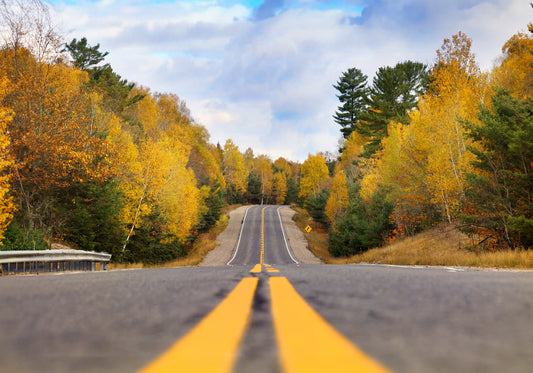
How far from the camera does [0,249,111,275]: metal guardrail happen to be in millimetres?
8656

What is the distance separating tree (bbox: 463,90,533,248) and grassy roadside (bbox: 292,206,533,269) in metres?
1.42

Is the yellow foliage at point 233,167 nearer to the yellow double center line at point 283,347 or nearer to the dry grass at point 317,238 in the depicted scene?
the dry grass at point 317,238

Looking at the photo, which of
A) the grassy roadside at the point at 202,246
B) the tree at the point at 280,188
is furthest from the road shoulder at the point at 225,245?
the tree at the point at 280,188

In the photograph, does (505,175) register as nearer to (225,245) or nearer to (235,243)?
(225,245)

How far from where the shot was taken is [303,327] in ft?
4.36

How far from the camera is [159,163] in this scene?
3003cm

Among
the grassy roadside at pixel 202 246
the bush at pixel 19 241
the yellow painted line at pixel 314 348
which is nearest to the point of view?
the yellow painted line at pixel 314 348

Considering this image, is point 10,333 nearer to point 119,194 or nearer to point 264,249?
point 119,194

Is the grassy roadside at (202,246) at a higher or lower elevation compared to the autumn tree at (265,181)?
lower

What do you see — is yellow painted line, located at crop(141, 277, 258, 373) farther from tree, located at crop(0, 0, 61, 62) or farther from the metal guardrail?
tree, located at crop(0, 0, 61, 62)

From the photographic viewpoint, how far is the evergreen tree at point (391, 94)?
4825cm

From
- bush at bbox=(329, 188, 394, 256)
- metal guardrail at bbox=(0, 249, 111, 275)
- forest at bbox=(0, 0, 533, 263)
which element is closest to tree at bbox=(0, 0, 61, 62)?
forest at bbox=(0, 0, 533, 263)

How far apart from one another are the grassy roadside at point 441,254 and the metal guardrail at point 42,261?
37.9 feet

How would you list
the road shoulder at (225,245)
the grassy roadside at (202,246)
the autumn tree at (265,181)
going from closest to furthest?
1. the grassy roadside at (202,246)
2. the road shoulder at (225,245)
3. the autumn tree at (265,181)
